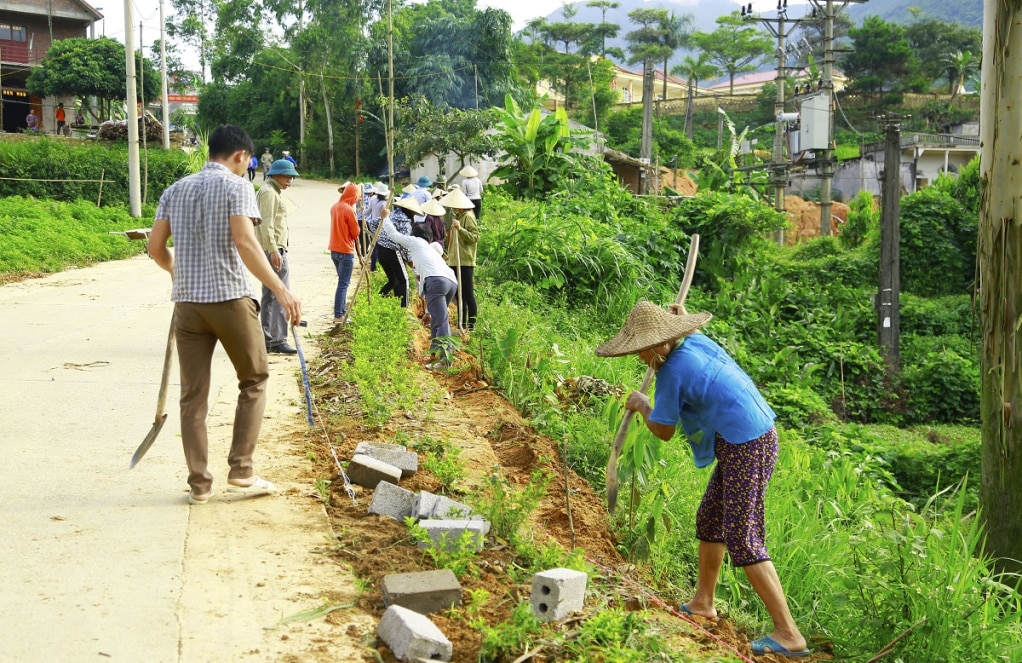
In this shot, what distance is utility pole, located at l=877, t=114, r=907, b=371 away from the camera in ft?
55.4

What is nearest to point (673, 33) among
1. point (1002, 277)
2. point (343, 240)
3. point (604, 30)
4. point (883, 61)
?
point (604, 30)

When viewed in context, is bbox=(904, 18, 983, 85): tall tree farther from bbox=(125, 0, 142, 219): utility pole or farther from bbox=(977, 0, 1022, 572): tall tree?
bbox=(977, 0, 1022, 572): tall tree

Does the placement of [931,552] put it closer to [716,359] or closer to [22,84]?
[716,359]

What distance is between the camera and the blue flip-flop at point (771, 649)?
13.8 feet

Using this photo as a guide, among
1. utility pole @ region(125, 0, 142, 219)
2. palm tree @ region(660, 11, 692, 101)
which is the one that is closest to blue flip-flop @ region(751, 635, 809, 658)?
utility pole @ region(125, 0, 142, 219)

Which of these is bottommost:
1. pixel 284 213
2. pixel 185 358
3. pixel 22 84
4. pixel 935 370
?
pixel 935 370

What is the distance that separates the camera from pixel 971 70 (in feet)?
183

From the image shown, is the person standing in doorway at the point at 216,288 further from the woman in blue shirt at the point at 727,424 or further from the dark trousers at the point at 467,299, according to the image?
the dark trousers at the point at 467,299

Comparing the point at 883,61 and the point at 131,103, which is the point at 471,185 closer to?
the point at 131,103

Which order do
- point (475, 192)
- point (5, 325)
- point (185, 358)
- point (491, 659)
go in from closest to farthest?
point (491, 659)
point (185, 358)
point (5, 325)
point (475, 192)

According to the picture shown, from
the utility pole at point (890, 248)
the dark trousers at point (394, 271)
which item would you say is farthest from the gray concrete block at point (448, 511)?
the utility pole at point (890, 248)

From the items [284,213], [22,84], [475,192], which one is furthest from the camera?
[22,84]

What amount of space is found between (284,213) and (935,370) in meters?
13.2

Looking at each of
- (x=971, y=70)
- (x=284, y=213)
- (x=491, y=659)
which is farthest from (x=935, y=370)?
(x=971, y=70)
